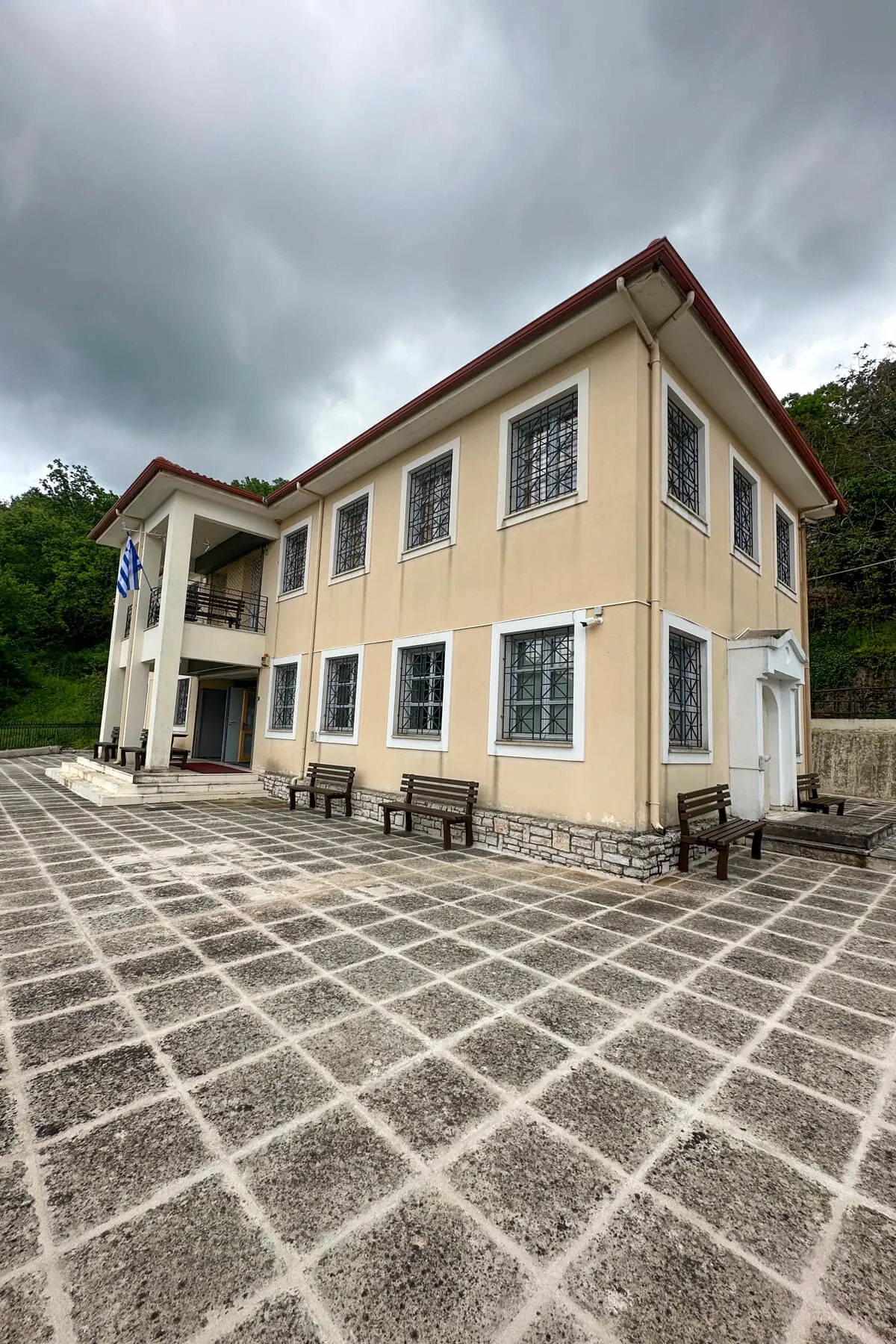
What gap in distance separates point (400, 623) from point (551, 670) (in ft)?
9.63

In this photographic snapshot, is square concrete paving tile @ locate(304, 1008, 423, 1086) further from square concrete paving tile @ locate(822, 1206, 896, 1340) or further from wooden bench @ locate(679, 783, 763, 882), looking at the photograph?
wooden bench @ locate(679, 783, 763, 882)

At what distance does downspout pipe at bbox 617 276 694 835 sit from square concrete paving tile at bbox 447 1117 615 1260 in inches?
162

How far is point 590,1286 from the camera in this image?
130 cm

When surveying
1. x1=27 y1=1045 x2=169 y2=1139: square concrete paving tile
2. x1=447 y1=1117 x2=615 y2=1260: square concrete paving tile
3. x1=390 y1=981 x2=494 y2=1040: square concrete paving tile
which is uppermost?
x1=447 y1=1117 x2=615 y2=1260: square concrete paving tile

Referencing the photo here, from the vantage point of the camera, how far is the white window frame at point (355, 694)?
909 centimetres

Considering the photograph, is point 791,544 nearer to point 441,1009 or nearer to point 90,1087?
point 441,1009

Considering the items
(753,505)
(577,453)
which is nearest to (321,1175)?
(577,453)

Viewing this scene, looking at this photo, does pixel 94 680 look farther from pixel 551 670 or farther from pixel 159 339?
pixel 551 670

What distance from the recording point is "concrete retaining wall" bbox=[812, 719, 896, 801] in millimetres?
11492

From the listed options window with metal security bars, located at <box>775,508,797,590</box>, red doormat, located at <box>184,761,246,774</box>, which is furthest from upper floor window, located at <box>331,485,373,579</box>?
window with metal security bars, located at <box>775,508,797,590</box>

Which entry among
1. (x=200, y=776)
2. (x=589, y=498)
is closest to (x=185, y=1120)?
(x=589, y=498)

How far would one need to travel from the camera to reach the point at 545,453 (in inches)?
275

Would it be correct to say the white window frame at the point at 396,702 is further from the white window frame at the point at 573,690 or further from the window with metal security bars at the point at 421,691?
the white window frame at the point at 573,690

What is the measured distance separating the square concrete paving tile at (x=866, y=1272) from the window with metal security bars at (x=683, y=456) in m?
6.36
